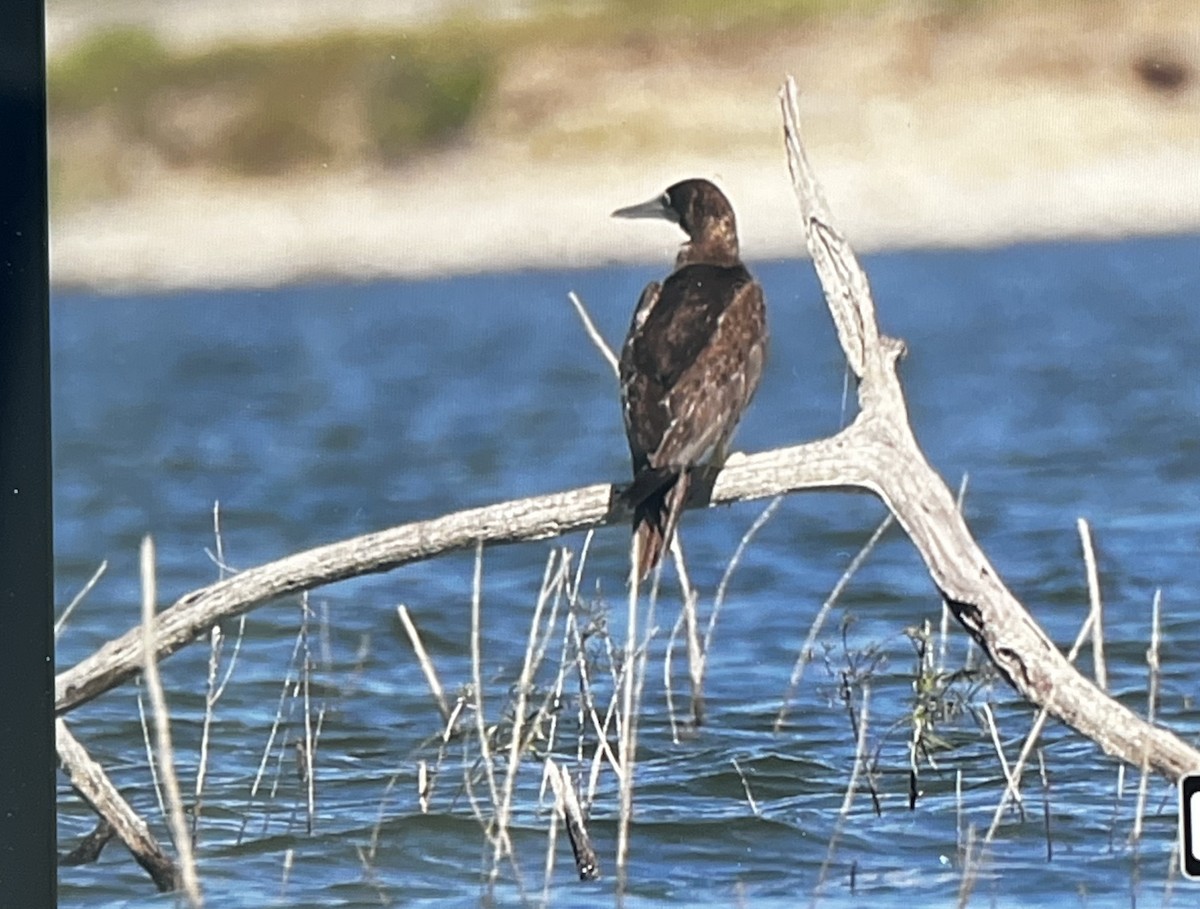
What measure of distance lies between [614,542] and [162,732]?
0.81 metres

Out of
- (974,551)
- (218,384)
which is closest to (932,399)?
(974,551)

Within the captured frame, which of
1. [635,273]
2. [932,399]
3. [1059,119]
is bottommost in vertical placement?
[932,399]

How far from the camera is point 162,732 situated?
9.20 feet

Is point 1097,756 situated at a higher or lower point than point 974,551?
lower

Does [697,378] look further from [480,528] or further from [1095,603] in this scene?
[1095,603]

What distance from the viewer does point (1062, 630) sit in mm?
2787

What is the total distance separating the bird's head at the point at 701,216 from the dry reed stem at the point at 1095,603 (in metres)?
0.73

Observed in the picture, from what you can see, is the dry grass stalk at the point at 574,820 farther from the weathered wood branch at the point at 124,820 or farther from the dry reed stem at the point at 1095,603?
the dry reed stem at the point at 1095,603

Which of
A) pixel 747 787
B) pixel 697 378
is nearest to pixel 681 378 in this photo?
pixel 697 378

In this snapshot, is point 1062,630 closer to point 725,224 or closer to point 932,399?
point 932,399

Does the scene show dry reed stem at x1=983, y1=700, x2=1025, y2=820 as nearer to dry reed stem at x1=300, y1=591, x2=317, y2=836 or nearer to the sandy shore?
the sandy shore

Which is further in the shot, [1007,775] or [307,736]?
[307,736]

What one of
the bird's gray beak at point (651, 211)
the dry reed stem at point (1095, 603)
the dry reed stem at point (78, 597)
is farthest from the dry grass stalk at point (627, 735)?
the dry reed stem at point (78, 597)

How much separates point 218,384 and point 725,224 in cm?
90
